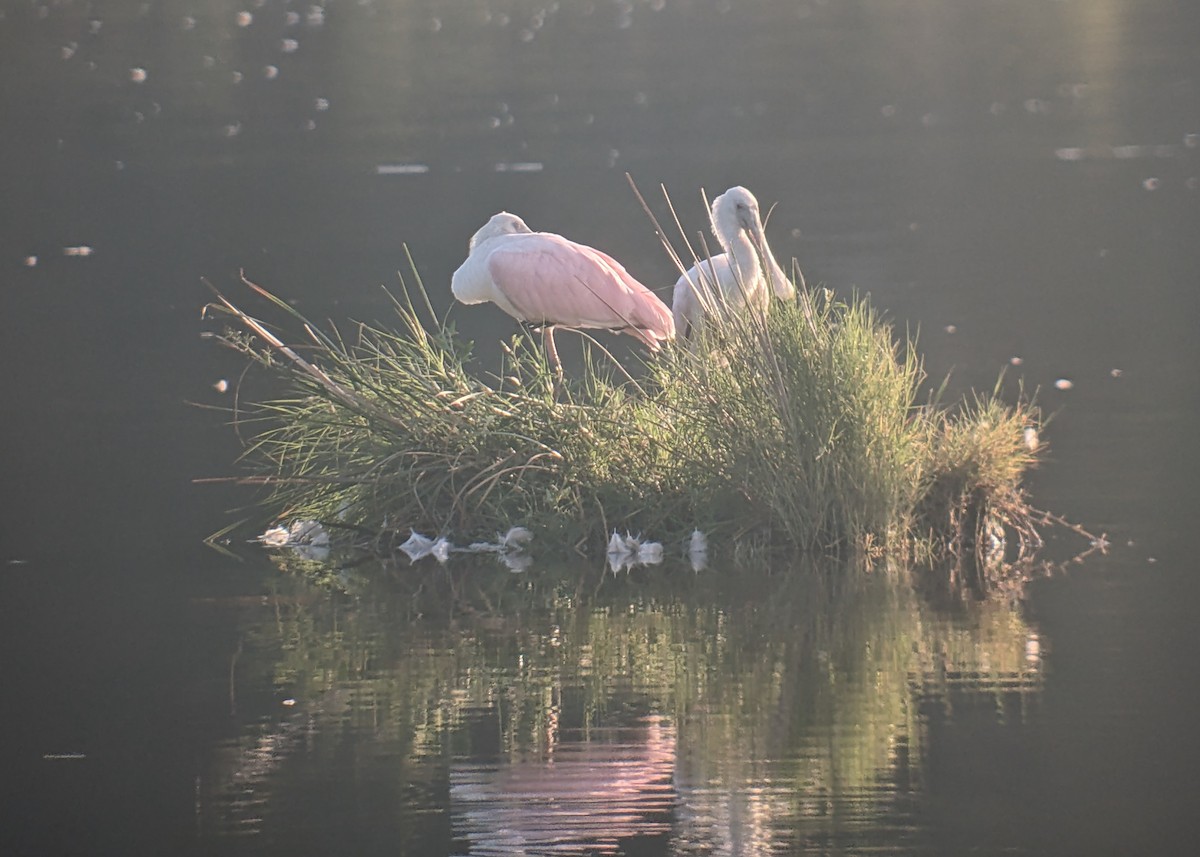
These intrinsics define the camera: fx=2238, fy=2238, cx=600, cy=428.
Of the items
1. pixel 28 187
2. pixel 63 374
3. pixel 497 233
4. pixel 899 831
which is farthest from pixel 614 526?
pixel 28 187

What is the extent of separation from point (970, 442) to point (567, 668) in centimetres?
212

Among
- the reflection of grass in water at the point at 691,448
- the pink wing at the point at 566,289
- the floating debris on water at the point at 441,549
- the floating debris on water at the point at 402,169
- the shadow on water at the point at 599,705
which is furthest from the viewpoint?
the floating debris on water at the point at 402,169

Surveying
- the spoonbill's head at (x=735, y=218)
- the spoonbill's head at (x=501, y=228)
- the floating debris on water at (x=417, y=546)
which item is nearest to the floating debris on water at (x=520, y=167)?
the spoonbill's head at (x=501, y=228)

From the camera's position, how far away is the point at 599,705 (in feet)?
19.7

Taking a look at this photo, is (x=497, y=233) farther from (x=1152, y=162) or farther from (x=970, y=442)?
(x=1152, y=162)

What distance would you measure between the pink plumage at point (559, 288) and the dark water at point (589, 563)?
57.9 inches

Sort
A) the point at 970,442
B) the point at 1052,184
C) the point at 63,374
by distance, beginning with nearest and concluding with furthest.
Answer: the point at 970,442, the point at 63,374, the point at 1052,184

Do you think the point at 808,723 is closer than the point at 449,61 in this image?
Yes

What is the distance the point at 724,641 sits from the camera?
6652mm

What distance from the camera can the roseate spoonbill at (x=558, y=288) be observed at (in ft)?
31.2

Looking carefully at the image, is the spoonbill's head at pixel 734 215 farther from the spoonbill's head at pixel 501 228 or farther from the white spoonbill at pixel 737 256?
the spoonbill's head at pixel 501 228

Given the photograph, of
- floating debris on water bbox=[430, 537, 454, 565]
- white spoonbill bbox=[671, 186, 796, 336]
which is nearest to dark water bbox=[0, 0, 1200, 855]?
floating debris on water bbox=[430, 537, 454, 565]

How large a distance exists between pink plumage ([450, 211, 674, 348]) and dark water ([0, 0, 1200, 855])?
57.9 inches

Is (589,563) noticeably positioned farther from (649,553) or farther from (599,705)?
(599,705)
